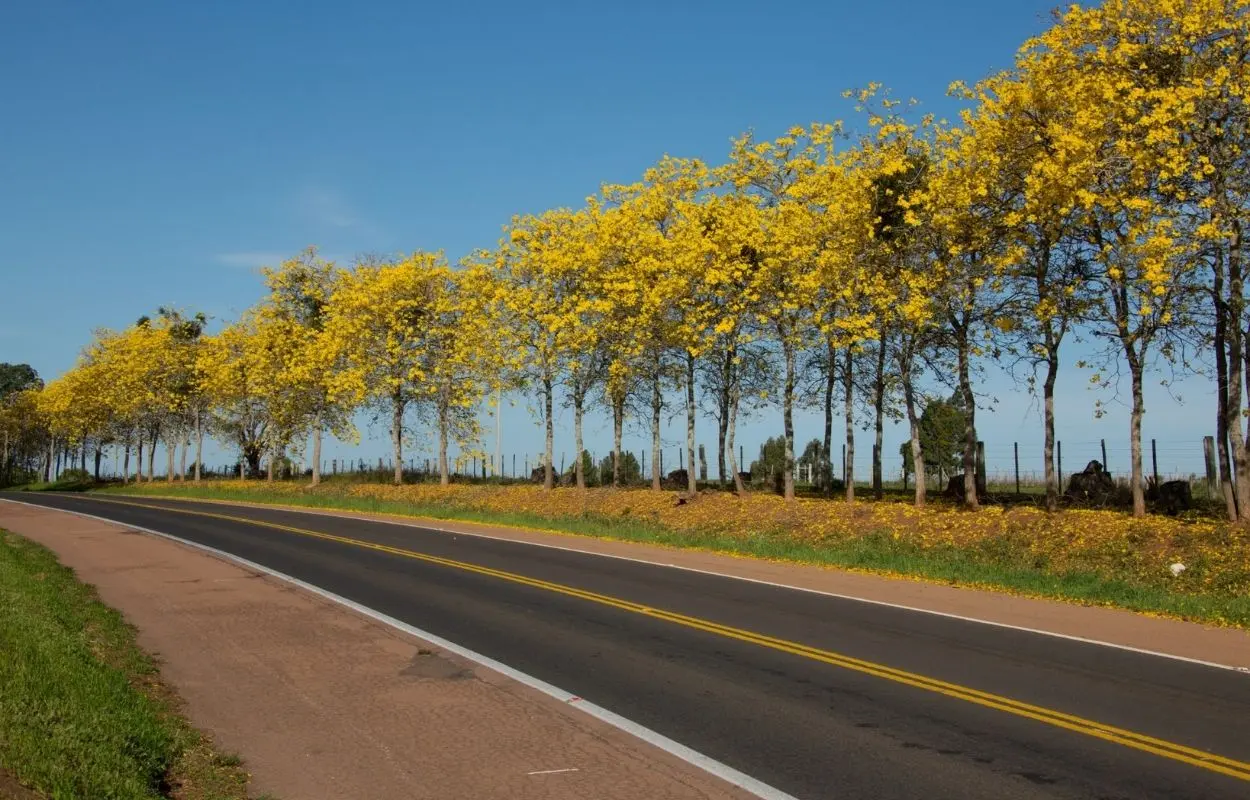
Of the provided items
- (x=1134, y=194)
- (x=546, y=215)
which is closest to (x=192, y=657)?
(x=1134, y=194)

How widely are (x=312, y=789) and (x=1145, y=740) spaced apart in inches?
239

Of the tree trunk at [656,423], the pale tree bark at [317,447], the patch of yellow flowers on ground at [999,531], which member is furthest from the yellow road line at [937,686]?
the pale tree bark at [317,447]

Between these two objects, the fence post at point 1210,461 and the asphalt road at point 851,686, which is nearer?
the asphalt road at point 851,686

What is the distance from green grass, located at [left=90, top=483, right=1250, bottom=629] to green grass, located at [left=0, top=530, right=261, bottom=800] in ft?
40.5


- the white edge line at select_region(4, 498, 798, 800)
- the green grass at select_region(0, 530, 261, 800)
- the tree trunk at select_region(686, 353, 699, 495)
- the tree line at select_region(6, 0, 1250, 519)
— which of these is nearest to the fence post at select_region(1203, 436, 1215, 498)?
the tree line at select_region(6, 0, 1250, 519)

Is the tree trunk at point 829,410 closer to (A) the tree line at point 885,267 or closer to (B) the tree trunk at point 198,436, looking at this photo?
(A) the tree line at point 885,267

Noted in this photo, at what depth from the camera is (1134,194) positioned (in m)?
18.4

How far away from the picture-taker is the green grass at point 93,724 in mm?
5973

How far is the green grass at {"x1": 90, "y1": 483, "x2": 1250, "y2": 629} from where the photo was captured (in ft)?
46.7

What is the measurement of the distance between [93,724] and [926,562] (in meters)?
15.2

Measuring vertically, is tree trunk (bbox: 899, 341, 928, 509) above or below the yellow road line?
above

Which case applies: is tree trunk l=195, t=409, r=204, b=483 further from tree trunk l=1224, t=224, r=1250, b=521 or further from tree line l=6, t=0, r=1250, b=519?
tree trunk l=1224, t=224, r=1250, b=521

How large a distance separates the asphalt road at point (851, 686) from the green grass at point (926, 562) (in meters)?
3.50

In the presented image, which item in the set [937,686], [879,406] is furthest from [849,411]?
[937,686]
